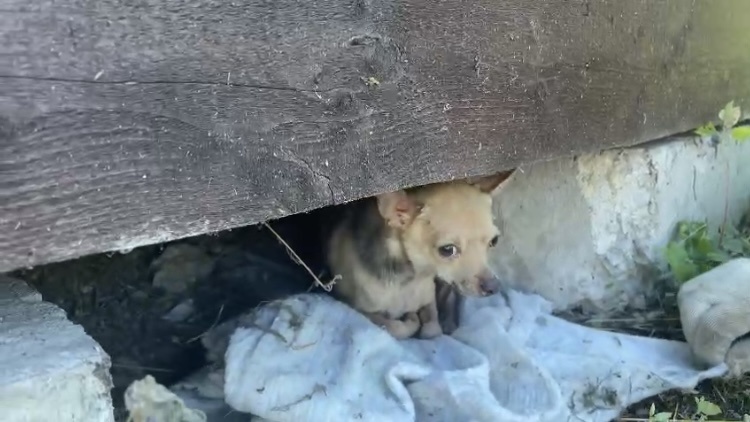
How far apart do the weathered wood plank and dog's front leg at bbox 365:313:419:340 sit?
723mm

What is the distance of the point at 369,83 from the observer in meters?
1.80

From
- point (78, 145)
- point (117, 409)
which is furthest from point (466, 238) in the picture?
point (78, 145)

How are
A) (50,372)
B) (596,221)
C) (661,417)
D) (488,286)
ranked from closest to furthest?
(50,372)
(661,417)
(488,286)
(596,221)

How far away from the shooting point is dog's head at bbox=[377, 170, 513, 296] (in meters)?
2.62

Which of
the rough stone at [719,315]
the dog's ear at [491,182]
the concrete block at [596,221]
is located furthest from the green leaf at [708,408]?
the dog's ear at [491,182]

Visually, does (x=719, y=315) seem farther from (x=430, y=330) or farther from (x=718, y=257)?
(x=430, y=330)

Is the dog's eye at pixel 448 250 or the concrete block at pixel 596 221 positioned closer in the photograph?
the dog's eye at pixel 448 250

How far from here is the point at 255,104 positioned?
1.56 m

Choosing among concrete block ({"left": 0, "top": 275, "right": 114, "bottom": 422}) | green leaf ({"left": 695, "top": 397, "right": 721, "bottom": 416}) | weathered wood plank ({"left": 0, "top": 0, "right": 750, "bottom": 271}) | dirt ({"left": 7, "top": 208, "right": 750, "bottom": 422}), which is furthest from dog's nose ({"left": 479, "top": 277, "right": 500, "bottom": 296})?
concrete block ({"left": 0, "top": 275, "right": 114, "bottom": 422})

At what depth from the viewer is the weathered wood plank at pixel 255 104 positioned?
126cm

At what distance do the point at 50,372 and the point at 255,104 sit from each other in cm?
59

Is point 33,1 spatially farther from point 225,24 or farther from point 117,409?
point 117,409

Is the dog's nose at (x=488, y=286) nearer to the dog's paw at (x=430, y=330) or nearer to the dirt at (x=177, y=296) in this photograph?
the dog's paw at (x=430, y=330)

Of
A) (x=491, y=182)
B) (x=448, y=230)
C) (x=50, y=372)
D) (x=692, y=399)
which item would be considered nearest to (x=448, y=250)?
(x=448, y=230)
